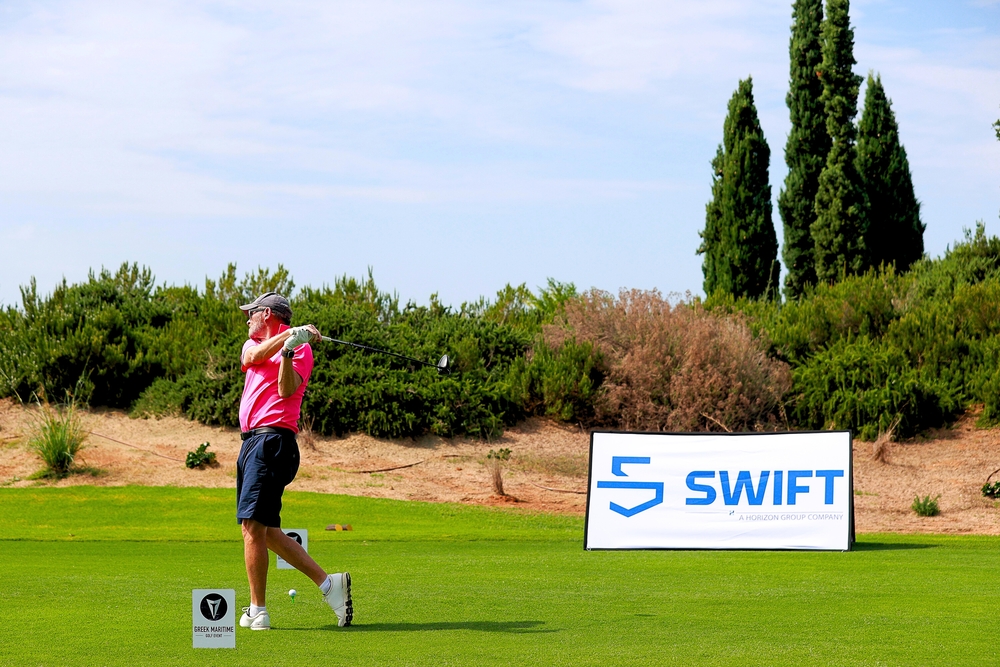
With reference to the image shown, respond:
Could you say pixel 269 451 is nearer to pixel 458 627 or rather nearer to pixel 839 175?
pixel 458 627

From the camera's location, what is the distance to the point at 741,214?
3866cm

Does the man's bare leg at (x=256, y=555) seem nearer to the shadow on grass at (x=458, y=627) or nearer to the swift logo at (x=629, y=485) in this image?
the shadow on grass at (x=458, y=627)

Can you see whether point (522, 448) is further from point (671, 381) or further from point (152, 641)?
point (152, 641)

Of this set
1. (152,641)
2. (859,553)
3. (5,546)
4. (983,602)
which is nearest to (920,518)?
(859,553)

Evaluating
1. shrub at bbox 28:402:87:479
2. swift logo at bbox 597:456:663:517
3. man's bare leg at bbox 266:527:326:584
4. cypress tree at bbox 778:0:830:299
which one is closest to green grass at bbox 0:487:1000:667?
man's bare leg at bbox 266:527:326:584

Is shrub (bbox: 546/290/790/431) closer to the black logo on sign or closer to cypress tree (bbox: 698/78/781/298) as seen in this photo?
cypress tree (bbox: 698/78/781/298)

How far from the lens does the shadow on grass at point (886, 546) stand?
12.7 meters

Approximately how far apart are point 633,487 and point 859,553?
2.37 metres

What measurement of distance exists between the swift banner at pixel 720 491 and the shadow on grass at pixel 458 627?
534 cm

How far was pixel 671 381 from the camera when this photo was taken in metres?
23.6

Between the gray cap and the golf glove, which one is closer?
the golf glove

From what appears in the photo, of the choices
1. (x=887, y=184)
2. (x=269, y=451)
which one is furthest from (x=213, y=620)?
(x=887, y=184)

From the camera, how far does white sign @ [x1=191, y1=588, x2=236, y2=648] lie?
241 inches

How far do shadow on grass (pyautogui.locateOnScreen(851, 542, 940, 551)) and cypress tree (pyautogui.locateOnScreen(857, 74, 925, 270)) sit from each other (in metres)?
26.8
